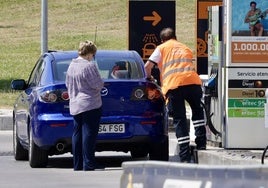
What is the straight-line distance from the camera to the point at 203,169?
6.70m

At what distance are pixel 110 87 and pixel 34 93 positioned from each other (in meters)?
1.06

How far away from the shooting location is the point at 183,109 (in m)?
13.5

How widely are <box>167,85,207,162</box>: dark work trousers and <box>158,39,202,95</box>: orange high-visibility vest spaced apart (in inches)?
3.0

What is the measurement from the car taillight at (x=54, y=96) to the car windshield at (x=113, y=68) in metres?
0.38

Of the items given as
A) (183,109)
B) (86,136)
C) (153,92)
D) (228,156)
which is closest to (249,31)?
(183,109)

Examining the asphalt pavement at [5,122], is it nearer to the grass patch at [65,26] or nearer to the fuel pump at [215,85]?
the fuel pump at [215,85]

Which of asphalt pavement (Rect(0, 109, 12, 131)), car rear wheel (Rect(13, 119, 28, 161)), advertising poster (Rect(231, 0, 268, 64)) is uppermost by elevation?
advertising poster (Rect(231, 0, 268, 64))

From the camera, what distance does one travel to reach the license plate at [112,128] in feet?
43.7

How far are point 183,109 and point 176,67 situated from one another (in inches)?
21.2

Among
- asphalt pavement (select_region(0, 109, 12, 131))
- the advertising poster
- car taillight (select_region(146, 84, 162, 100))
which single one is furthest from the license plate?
asphalt pavement (select_region(0, 109, 12, 131))

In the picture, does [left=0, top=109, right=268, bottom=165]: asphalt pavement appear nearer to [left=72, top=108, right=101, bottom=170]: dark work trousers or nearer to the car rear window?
the car rear window

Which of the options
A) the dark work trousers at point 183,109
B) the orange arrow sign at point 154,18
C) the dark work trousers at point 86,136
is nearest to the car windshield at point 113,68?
the dark work trousers at point 183,109

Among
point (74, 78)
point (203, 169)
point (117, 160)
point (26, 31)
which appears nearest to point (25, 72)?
point (26, 31)

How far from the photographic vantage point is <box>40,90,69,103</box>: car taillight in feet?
43.6
